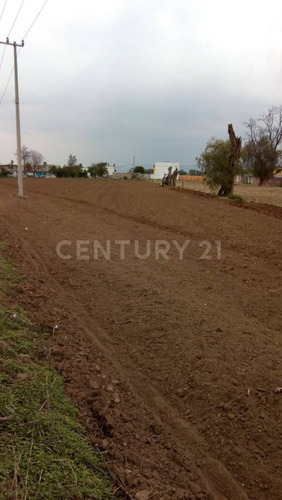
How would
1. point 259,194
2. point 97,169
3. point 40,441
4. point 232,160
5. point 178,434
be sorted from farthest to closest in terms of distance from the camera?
point 97,169 → point 259,194 → point 232,160 → point 178,434 → point 40,441

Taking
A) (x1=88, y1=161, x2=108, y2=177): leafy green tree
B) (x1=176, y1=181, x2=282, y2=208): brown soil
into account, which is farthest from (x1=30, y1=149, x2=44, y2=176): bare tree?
(x1=176, y1=181, x2=282, y2=208): brown soil

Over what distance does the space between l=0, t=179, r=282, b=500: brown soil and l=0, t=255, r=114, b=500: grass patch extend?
14cm

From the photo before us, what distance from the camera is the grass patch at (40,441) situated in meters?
1.94

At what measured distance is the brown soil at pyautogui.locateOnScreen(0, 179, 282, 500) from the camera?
2.60 metres

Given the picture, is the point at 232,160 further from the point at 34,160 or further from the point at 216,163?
the point at 34,160

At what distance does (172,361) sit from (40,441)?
1.97m

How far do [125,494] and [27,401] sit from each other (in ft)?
2.97

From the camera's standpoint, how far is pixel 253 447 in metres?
2.91

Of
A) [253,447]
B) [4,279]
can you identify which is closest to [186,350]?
[253,447]

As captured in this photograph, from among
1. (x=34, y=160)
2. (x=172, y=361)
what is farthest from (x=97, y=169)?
(x=172, y=361)

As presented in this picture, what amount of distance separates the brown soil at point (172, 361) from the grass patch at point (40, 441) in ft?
0.47

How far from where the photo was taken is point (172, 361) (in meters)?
3.95

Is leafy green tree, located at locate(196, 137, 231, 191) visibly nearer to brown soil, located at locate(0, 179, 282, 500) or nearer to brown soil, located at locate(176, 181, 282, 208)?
brown soil, located at locate(176, 181, 282, 208)

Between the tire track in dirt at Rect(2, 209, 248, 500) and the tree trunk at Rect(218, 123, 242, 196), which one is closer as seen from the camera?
the tire track in dirt at Rect(2, 209, 248, 500)
